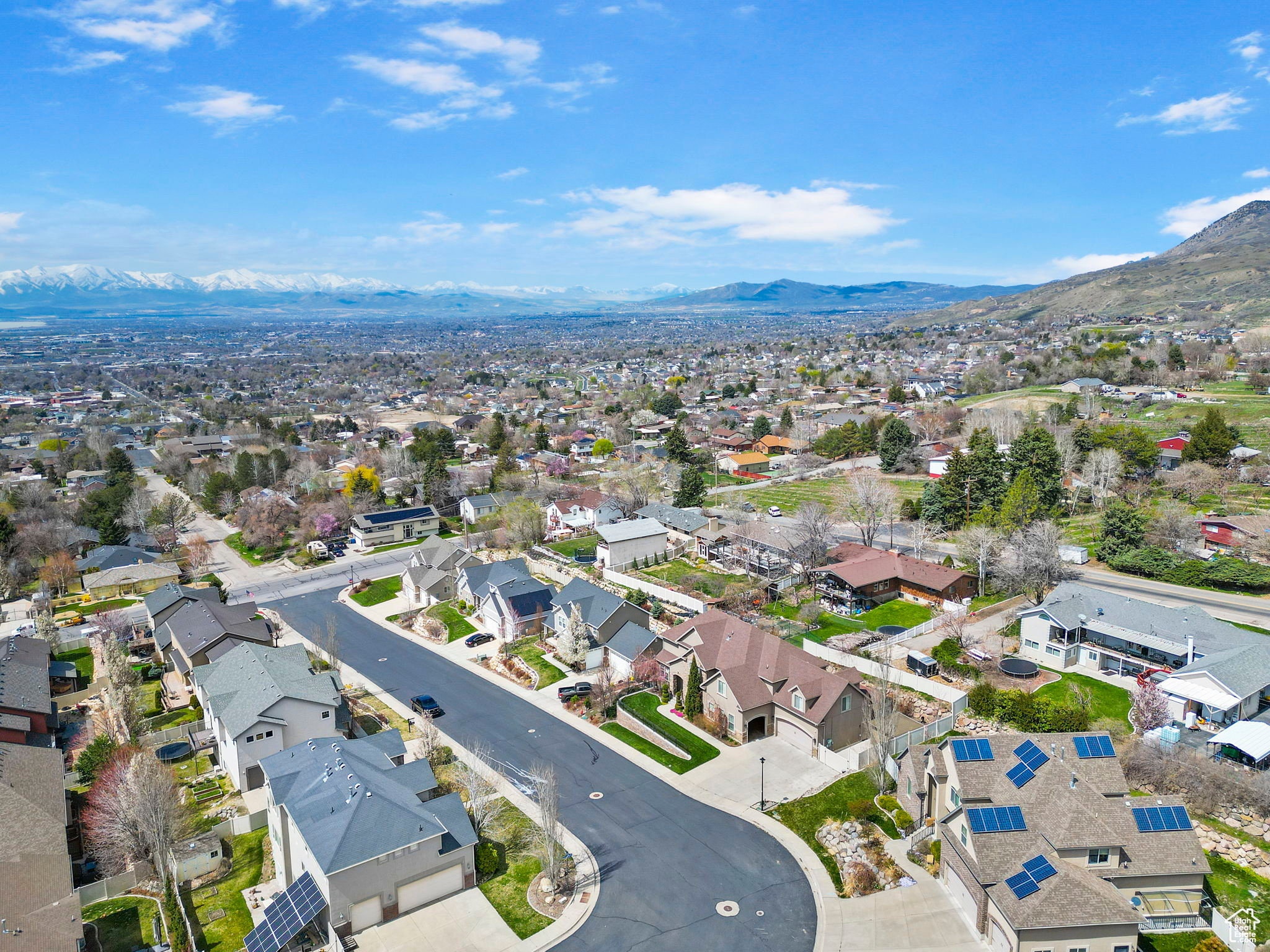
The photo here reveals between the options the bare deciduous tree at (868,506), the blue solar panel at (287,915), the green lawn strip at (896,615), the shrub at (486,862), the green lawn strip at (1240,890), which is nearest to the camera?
the blue solar panel at (287,915)

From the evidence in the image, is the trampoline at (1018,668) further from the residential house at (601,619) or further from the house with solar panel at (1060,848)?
the residential house at (601,619)

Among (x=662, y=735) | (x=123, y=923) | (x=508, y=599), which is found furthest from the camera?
(x=508, y=599)

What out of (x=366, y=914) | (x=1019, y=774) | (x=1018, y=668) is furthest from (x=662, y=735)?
(x=1018, y=668)

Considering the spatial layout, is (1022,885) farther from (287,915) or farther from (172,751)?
(172,751)

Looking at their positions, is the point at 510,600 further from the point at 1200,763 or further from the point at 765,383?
the point at 765,383

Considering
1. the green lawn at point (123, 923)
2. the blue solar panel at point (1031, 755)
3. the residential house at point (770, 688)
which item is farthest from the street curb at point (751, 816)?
the green lawn at point (123, 923)

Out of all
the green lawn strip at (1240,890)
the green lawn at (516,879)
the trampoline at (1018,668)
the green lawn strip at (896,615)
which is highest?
the trampoline at (1018,668)

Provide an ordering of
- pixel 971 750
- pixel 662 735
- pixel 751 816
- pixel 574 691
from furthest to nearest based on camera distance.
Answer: pixel 574 691
pixel 662 735
pixel 751 816
pixel 971 750

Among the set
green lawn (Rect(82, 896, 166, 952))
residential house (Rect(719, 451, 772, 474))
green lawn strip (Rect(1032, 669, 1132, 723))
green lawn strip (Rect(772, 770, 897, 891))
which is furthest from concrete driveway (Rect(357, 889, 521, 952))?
residential house (Rect(719, 451, 772, 474))
